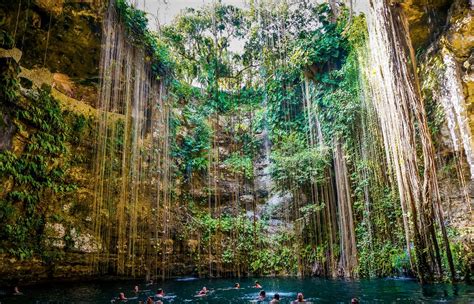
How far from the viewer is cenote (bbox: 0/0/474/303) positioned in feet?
24.6

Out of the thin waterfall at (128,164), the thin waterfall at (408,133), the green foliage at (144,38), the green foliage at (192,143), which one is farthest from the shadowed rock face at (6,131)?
the thin waterfall at (408,133)

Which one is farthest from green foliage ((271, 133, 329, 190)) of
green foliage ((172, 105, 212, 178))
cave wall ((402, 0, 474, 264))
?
cave wall ((402, 0, 474, 264))

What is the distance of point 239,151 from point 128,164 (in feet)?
18.8

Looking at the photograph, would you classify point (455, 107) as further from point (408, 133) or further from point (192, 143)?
point (192, 143)

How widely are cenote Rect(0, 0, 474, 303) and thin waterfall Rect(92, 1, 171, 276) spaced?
0.21ft

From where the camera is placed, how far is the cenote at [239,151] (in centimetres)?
751

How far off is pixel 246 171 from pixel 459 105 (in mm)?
9095

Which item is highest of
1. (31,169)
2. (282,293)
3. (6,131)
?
(6,131)

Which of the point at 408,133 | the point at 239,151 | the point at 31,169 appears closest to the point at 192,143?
the point at 239,151

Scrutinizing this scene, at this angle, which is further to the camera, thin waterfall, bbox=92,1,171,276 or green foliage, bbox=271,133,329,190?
green foliage, bbox=271,133,329,190

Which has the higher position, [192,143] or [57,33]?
[57,33]

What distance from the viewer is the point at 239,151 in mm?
16062

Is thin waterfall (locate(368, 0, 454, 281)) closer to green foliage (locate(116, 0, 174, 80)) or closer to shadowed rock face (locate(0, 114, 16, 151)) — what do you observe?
green foliage (locate(116, 0, 174, 80))

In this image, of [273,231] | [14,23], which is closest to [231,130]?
[273,231]
